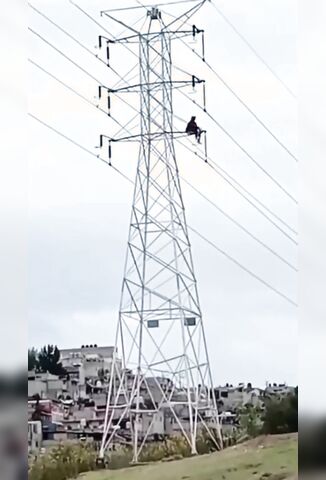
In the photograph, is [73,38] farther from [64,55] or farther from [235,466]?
[235,466]

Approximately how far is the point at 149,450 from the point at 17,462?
0.38 metres

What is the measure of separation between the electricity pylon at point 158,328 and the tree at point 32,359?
8.8 inches

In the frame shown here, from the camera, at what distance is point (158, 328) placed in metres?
2.76

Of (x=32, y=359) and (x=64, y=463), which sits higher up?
(x=32, y=359)

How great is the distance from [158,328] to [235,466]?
467 millimetres

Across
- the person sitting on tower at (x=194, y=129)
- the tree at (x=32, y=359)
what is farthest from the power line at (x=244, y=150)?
the tree at (x=32, y=359)

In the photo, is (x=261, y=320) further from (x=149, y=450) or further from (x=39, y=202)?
(x=39, y=202)

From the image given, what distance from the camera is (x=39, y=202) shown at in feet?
9.03

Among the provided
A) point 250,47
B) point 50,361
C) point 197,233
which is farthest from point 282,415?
point 250,47

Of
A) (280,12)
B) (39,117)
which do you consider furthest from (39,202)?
(280,12)

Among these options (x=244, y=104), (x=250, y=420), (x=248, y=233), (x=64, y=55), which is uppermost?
(x=64, y=55)

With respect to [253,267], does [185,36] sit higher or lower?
higher

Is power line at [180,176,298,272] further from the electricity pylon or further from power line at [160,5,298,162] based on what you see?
power line at [160,5,298,162]

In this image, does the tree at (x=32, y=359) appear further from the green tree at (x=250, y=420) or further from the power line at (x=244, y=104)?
the power line at (x=244, y=104)
